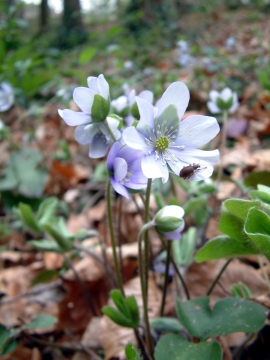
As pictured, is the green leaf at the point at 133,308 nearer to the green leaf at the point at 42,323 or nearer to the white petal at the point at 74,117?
the green leaf at the point at 42,323

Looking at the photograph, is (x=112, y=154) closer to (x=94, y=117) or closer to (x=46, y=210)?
(x=94, y=117)

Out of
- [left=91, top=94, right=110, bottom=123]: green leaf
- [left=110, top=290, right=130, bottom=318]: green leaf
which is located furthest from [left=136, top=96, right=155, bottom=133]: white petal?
[left=110, top=290, right=130, bottom=318]: green leaf

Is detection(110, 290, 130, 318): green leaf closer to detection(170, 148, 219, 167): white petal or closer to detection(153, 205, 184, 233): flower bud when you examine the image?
detection(153, 205, 184, 233): flower bud

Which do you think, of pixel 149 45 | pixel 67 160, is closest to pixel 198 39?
pixel 149 45

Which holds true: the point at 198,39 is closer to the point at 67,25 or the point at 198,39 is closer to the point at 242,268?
the point at 67,25

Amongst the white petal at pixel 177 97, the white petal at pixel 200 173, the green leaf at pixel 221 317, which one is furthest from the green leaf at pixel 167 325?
the white petal at pixel 177 97

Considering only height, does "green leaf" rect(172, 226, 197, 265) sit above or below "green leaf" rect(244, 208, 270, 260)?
below

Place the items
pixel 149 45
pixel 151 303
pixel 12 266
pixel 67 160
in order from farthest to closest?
pixel 149 45, pixel 67 160, pixel 12 266, pixel 151 303
